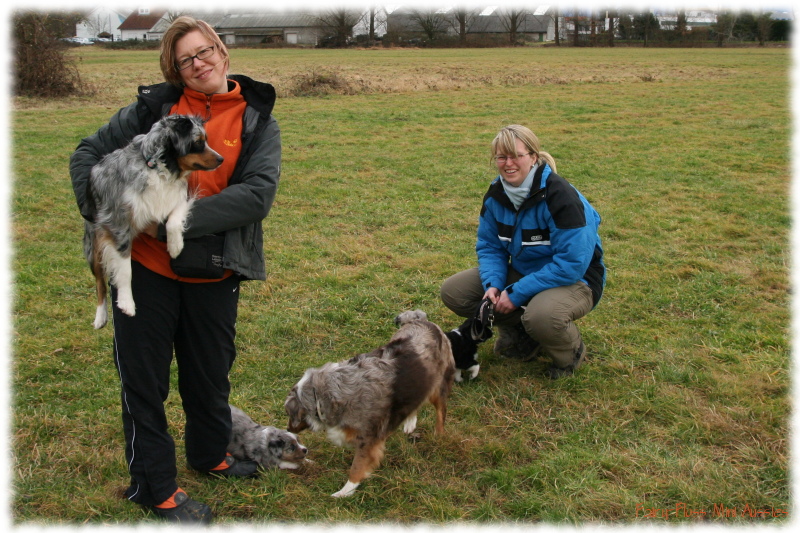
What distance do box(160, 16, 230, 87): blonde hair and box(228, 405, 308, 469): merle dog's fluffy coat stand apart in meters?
2.08

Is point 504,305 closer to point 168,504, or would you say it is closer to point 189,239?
point 189,239

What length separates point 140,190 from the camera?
305 cm

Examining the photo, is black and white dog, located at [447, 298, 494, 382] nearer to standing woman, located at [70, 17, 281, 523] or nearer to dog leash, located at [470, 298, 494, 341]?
dog leash, located at [470, 298, 494, 341]

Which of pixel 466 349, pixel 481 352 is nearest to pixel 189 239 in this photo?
pixel 466 349

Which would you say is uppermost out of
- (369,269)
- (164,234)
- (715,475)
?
(164,234)

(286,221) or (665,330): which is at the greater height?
(286,221)

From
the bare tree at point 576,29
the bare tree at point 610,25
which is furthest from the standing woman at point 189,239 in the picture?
the bare tree at point 576,29

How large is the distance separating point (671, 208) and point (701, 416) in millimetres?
5458

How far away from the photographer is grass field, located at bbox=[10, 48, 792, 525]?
358 cm

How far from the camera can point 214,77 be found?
3.04m

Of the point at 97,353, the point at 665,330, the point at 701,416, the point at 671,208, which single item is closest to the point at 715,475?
the point at 701,416

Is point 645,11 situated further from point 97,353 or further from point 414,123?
point 97,353

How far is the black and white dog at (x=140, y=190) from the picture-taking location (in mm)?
2982

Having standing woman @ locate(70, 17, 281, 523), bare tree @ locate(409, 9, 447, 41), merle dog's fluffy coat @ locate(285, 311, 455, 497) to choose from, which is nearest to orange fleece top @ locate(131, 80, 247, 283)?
standing woman @ locate(70, 17, 281, 523)
